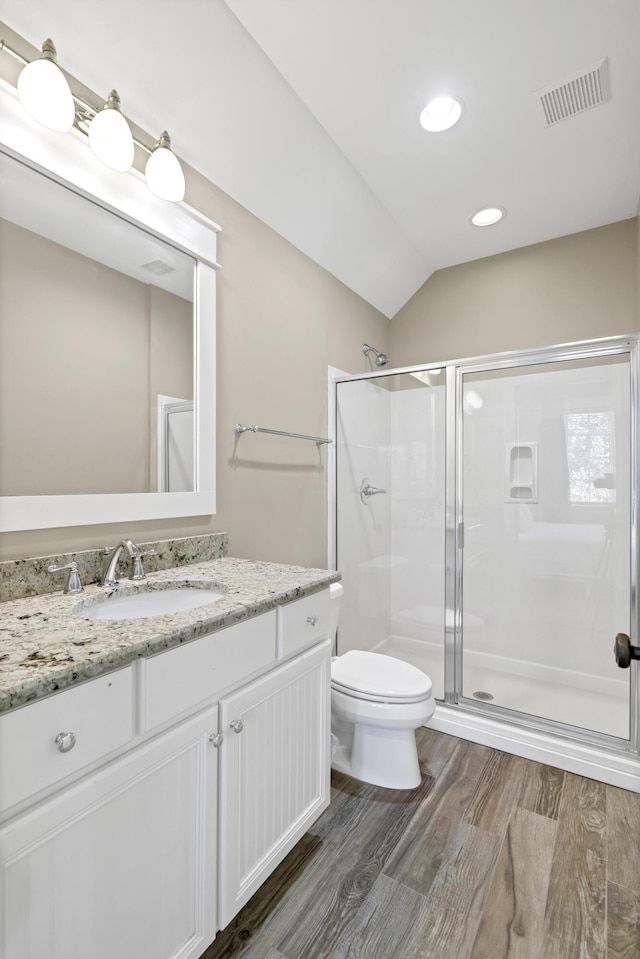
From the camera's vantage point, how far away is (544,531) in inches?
99.0

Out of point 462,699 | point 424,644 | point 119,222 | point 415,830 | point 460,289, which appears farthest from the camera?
point 460,289

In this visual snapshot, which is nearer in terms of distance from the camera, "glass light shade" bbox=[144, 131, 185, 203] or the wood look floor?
the wood look floor

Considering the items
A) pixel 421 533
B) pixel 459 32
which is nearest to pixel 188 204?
pixel 459 32

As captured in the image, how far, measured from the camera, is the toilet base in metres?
1.78

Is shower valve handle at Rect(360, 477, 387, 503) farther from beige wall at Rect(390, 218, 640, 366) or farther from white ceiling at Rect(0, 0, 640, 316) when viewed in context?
white ceiling at Rect(0, 0, 640, 316)

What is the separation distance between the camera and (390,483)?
2.78 meters

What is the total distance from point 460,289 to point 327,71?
1596 mm

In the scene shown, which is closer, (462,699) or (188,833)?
(188,833)

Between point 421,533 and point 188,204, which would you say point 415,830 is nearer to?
point 421,533

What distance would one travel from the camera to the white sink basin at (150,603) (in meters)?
1.22

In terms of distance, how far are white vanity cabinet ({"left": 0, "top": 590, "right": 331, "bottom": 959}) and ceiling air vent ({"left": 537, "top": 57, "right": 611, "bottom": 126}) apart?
205 centimetres

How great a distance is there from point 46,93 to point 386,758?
235 cm

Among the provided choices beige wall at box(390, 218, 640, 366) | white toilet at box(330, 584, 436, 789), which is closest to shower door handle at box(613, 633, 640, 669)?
white toilet at box(330, 584, 436, 789)

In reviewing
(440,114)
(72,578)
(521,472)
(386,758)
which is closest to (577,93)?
(440,114)
